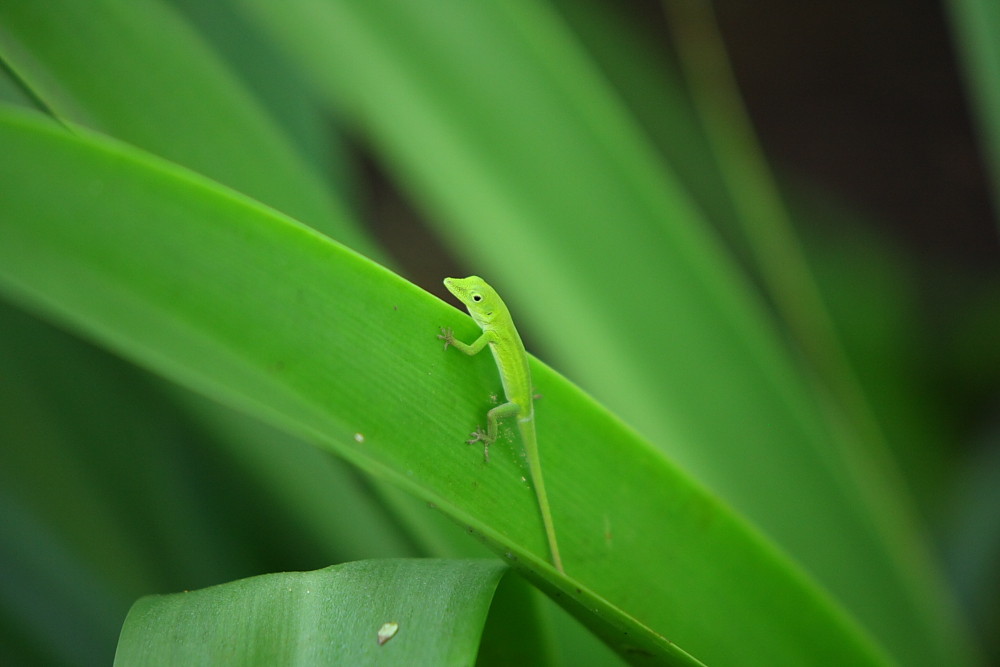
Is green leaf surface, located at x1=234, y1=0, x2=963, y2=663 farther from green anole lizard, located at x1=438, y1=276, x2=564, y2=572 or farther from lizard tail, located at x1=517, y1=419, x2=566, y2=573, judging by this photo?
lizard tail, located at x1=517, y1=419, x2=566, y2=573

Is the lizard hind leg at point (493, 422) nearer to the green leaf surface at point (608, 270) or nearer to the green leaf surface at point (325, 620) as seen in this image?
the green leaf surface at point (325, 620)

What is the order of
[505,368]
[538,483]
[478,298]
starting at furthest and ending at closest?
[478,298]
[505,368]
[538,483]

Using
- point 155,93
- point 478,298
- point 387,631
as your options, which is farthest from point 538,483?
point 155,93

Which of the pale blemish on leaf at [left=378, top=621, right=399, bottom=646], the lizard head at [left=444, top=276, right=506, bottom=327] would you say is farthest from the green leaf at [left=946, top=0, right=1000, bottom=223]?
the pale blemish on leaf at [left=378, top=621, right=399, bottom=646]

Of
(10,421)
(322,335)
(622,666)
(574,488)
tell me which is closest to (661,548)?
(574,488)

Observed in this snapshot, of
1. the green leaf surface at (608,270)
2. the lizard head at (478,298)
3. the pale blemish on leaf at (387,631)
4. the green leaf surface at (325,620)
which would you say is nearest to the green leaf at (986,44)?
the green leaf surface at (608,270)

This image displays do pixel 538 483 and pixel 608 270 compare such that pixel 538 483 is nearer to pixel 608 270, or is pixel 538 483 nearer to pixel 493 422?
pixel 493 422
